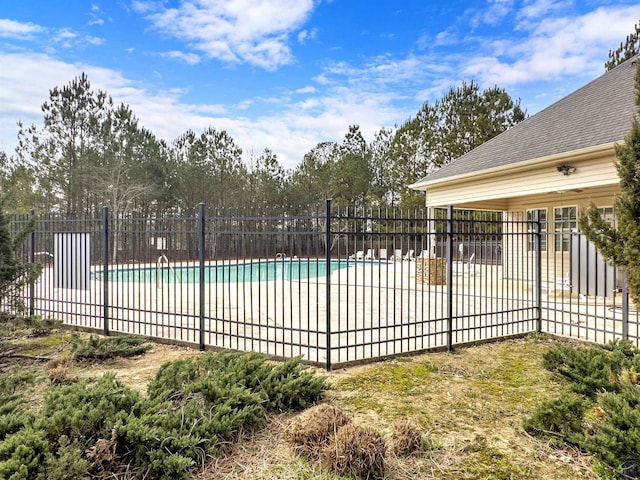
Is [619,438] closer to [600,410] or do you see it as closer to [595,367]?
[600,410]

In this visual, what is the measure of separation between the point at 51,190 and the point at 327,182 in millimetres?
17105

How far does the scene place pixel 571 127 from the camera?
984 centimetres

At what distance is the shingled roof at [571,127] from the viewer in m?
8.66

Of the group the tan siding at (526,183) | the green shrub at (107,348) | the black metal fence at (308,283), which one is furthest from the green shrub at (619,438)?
the tan siding at (526,183)

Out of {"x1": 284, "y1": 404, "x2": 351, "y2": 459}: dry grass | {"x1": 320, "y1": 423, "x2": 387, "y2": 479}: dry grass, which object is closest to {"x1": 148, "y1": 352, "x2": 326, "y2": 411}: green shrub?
{"x1": 284, "y1": 404, "x2": 351, "y2": 459}: dry grass

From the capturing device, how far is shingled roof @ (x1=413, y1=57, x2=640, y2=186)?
8.66m

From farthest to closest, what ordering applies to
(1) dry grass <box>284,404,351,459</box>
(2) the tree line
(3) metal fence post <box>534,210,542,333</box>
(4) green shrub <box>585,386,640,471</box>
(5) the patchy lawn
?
(2) the tree line → (3) metal fence post <box>534,210,542,333</box> → (1) dry grass <box>284,404,351,459</box> → (5) the patchy lawn → (4) green shrub <box>585,386,640,471</box>

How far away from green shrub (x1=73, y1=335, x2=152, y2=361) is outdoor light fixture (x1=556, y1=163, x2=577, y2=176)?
956 cm

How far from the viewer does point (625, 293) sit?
17.6ft

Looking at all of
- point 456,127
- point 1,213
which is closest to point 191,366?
point 1,213

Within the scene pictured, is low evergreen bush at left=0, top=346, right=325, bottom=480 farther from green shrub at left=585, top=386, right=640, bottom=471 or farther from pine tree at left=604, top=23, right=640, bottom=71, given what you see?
pine tree at left=604, top=23, right=640, bottom=71

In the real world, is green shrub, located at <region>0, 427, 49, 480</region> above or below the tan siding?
below

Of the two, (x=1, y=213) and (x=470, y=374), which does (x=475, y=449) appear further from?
(x=1, y=213)

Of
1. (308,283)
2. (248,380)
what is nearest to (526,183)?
(308,283)
